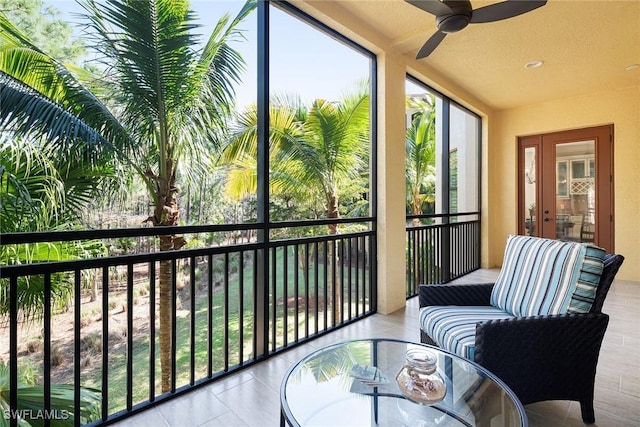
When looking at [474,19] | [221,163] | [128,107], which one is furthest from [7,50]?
[474,19]

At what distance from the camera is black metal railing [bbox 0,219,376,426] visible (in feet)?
4.95

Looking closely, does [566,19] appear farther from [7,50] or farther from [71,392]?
[71,392]

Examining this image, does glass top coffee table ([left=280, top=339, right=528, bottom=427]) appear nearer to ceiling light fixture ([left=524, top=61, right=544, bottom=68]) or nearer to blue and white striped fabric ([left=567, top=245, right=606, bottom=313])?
blue and white striped fabric ([left=567, top=245, right=606, bottom=313])

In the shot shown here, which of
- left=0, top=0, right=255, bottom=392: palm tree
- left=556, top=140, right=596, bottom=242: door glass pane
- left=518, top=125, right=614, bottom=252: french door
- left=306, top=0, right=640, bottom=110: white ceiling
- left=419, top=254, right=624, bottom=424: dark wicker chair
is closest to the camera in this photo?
left=419, top=254, right=624, bottom=424: dark wicker chair

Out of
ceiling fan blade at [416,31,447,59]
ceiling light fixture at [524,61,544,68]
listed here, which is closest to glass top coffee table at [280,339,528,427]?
ceiling fan blade at [416,31,447,59]

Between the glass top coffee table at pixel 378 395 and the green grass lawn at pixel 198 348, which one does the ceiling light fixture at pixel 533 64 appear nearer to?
the green grass lawn at pixel 198 348

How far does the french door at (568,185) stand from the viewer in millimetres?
4781

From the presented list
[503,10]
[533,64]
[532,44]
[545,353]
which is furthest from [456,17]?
[533,64]

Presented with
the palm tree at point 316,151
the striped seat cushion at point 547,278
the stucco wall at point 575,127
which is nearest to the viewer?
the striped seat cushion at point 547,278

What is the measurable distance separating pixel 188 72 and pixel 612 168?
5831 millimetres

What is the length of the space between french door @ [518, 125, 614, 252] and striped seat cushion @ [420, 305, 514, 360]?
415 cm

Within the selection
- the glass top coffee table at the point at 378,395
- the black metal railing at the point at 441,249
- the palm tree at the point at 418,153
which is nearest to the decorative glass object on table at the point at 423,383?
the glass top coffee table at the point at 378,395

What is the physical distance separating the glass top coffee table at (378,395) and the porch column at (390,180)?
159 cm

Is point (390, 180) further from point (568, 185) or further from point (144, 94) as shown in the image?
point (568, 185)
